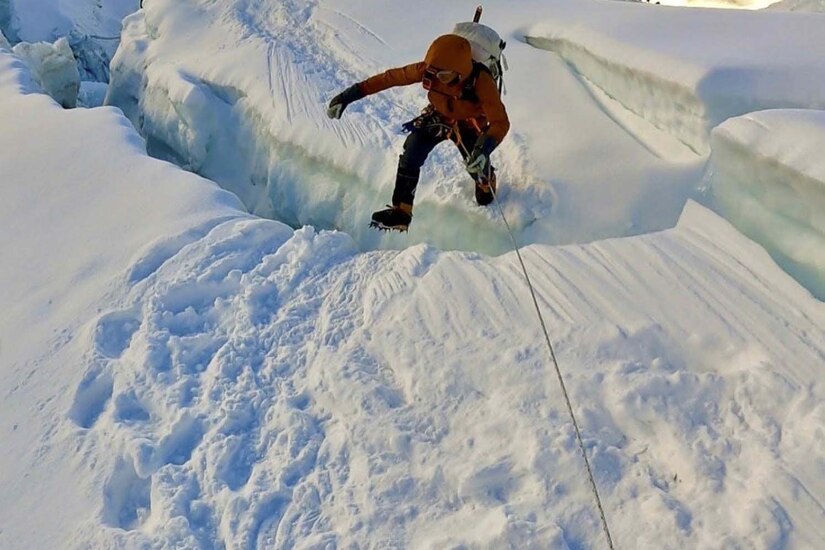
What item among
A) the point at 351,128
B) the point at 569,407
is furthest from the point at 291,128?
the point at 569,407

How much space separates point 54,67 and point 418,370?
827 centimetres

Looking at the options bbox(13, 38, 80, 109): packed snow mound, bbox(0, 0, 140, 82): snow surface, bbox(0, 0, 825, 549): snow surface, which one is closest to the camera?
bbox(0, 0, 825, 549): snow surface

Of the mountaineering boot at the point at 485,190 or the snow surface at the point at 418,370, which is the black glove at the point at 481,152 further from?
the snow surface at the point at 418,370

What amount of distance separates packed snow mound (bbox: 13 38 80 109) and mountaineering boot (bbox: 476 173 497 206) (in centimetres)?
691

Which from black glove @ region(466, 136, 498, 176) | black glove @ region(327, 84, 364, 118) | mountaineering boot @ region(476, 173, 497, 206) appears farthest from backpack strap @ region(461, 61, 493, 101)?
black glove @ region(327, 84, 364, 118)

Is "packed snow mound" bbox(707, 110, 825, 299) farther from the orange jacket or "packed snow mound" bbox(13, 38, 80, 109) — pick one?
"packed snow mound" bbox(13, 38, 80, 109)

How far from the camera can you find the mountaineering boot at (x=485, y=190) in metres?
3.55

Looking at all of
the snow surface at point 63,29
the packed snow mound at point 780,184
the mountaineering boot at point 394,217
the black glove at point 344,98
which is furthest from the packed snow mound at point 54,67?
the packed snow mound at point 780,184

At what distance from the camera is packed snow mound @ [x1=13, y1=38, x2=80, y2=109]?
8.59 metres

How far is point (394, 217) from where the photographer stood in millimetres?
3549

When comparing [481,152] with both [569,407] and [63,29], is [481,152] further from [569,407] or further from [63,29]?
[63,29]

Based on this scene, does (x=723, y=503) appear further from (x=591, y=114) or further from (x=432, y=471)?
(x=591, y=114)

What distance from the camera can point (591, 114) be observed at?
3.98 meters

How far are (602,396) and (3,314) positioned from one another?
273cm
